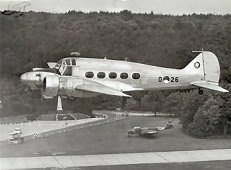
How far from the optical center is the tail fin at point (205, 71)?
6832 millimetres

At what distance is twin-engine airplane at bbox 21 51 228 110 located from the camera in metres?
6.14

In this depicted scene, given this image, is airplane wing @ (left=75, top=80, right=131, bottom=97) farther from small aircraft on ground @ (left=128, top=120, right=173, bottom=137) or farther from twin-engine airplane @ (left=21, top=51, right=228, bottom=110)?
small aircraft on ground @ (left=128, top=120, right=173, bottom=137)

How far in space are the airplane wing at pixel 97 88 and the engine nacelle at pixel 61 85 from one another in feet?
0.20

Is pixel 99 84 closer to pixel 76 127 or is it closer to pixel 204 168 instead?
pixel 76 127

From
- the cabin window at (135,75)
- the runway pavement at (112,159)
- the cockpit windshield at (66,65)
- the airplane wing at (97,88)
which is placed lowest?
the runway pavement at (112,159)

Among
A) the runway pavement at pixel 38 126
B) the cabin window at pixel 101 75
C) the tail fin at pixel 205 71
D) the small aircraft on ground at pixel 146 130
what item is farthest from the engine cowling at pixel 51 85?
the small aircraft on ground at pixel 146 130

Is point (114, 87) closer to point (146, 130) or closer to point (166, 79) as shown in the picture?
point (166, 79)

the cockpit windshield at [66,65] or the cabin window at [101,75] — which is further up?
the cockpit windshield at [66,65]

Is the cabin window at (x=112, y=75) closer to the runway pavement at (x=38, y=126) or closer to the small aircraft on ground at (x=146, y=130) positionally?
the runway pavement at (x=38, y=126)

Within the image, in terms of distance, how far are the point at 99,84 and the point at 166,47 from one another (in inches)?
101

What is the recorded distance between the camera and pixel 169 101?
9273 millimetres

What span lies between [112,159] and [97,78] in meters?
6.49

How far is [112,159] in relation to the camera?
12.3 m

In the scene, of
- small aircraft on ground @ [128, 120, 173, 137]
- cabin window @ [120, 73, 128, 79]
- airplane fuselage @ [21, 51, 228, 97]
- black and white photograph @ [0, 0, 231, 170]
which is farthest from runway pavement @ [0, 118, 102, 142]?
cabin window @ [120, 73, 128, 79]
